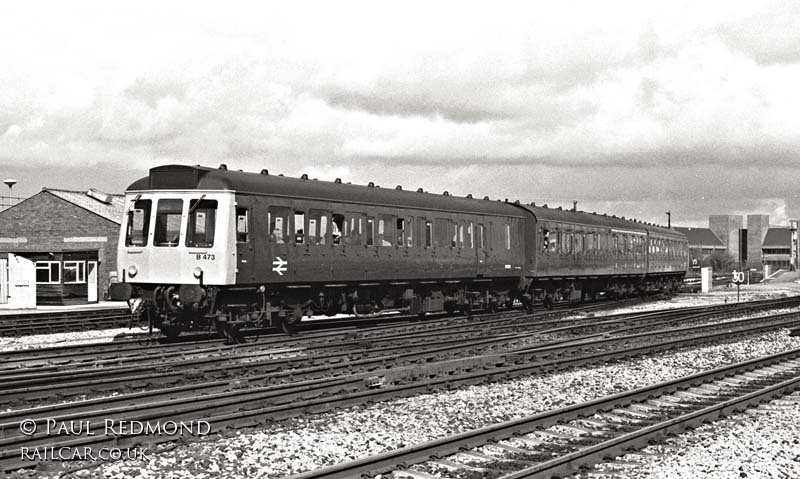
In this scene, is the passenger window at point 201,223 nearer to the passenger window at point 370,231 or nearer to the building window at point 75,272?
the passenger window at point 370,231

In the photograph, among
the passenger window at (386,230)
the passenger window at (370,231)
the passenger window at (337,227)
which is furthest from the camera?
the passenger window at (386,230)

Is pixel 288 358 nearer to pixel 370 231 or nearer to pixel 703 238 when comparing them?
pixel 370 231

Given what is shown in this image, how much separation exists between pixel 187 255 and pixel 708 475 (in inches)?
468

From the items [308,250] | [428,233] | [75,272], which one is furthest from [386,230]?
[75,272]

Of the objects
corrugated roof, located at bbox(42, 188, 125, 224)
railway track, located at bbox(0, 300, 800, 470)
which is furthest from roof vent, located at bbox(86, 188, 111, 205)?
railway track, located at bbox(0, 300, 800, 470)

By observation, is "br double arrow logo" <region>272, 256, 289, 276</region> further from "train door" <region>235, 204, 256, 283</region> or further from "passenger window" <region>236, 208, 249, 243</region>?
"passenger window" <region>236, 208, 249, 243</region>

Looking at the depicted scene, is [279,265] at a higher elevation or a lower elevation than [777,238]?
lower

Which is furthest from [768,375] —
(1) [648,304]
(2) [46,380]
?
(1) [648,304]

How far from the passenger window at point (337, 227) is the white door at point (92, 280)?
22097mm

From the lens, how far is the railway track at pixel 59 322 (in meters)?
22.5

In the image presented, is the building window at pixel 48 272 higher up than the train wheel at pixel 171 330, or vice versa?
the building window at pixel 48 272

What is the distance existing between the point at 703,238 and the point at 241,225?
142m

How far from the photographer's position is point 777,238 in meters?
144

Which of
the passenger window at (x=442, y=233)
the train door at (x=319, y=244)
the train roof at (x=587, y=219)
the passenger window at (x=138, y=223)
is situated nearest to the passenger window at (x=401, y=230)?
the passenger window at (x=442, y=233)
